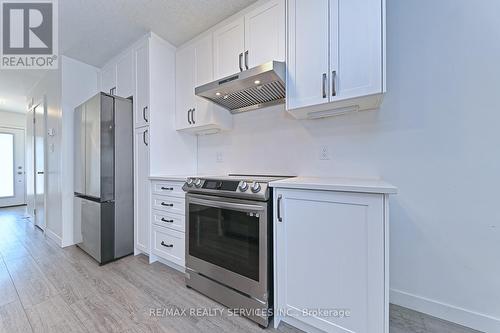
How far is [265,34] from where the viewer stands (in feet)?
5.69

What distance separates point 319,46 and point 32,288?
299cm

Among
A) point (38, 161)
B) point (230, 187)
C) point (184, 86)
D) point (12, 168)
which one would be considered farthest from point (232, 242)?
point (12, 168)

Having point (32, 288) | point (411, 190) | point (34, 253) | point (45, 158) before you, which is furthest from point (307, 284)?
point (45, 158)

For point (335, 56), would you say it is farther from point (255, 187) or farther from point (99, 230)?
point (99, 230)

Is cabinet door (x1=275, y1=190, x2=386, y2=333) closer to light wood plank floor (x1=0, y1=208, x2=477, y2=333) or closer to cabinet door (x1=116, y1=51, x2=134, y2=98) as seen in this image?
light wood plank floor (x1=0, y1=208, x2=477, y2=333)

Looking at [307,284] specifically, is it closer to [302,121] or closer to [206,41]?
[302,121]

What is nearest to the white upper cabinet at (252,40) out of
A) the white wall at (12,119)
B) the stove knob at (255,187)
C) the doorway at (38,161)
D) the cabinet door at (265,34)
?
the cabinet door at (265,34)

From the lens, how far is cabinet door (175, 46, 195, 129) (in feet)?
7.68

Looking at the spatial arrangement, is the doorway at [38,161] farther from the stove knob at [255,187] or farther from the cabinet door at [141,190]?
the stove knob at [255,187]

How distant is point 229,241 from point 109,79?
2.81 meters

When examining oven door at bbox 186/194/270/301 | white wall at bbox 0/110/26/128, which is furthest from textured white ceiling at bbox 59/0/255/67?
white wall at bbox 0/110/26/128

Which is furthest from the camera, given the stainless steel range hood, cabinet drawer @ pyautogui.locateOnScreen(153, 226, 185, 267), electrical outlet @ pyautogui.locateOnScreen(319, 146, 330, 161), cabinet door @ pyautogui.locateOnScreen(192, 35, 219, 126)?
cabinet door @ pyautogui.locateOnScreen(192, 35, 219, 126)

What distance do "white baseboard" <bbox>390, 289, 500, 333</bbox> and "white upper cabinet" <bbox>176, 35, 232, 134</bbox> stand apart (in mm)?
2102

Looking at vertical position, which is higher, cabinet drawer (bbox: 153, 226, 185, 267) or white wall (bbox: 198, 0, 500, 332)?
white wall (bbox: 198, 0, 500, 332)
